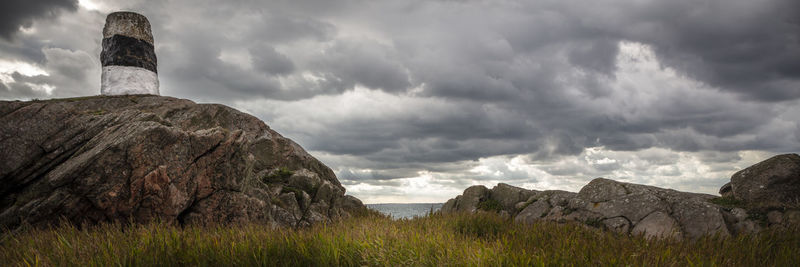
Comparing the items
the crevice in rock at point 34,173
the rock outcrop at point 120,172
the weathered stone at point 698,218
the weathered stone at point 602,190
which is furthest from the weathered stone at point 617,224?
the crevice in rock at point 34,173

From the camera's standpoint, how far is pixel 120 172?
8133 millimetres

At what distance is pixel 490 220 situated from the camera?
1095 centimetres

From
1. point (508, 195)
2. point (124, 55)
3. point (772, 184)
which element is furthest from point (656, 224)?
point (124, 55)

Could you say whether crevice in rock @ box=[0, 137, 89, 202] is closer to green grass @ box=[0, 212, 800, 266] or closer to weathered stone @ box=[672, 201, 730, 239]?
green grass @ box=[0, 212, 800, 266]

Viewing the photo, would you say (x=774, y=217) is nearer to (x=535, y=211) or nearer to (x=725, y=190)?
(x=725, y=190)

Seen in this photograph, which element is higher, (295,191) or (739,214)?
(295,191)

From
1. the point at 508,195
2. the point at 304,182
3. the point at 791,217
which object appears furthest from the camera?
the point at 508,195

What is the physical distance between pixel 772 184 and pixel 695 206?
2.21 meters

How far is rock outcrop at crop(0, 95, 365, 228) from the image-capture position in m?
7.98

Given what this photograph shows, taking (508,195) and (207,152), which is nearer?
(207,152)

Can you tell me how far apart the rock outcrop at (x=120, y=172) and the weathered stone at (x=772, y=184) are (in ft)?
43.4

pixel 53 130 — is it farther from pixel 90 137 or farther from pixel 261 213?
pixel 261 213

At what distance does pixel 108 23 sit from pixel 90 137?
17905 millimetres

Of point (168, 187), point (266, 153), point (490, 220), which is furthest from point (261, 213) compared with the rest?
point (266, 153)
